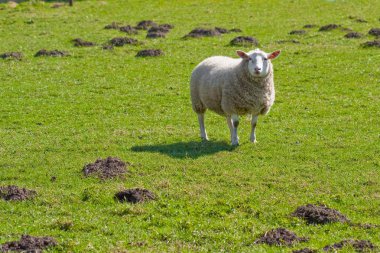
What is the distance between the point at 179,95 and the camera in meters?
26.5

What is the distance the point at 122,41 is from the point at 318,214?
937 inches

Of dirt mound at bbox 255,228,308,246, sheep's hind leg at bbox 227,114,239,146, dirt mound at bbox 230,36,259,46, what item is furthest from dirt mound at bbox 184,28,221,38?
dirt mound at bbox 255,228,308,246

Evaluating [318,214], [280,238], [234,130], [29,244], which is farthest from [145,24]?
[29,244]

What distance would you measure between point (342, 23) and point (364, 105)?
1703 centimetres

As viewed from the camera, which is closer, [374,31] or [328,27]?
[374,31]

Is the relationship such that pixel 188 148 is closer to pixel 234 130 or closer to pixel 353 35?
pixel 234 130

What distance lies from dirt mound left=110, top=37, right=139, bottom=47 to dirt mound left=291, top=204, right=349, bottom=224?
2299 centimetres

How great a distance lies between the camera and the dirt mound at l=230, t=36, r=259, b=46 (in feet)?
114

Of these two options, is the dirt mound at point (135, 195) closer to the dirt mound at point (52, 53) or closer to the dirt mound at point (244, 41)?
the dirt mound at point (52, 53)

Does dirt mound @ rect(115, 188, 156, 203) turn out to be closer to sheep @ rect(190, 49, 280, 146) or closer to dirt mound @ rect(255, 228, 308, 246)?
dirt mound @ rect(255, 228, 308, 246)

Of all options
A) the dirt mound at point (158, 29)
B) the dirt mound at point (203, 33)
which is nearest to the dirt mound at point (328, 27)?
the dirt mound at point (203, 33)

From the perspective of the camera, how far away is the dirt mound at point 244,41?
34844 mm

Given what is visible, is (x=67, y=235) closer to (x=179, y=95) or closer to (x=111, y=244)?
(x=111, y=244)

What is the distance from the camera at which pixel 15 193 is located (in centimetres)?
1552
